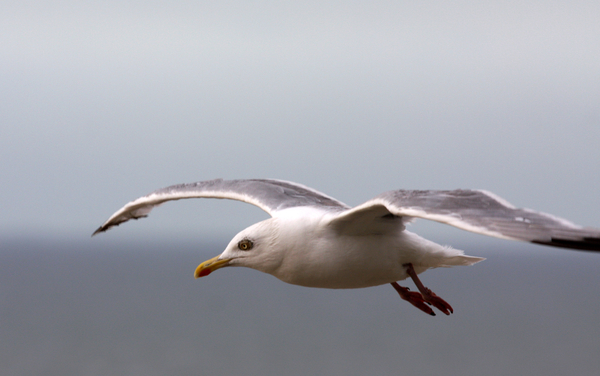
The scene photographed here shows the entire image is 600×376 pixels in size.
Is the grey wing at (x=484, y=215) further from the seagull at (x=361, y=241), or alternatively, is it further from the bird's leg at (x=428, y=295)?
the bird's leg at (x=428, y=295)

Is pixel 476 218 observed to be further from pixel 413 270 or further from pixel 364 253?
pixel 413 270

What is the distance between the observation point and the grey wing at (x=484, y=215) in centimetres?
367

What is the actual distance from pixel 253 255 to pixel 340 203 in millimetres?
2533

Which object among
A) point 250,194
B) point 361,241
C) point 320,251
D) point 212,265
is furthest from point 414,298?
point 212,265

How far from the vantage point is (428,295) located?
656cm

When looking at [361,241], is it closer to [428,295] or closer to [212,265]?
[428,295]

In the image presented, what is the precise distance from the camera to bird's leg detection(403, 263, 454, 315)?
21.1ft

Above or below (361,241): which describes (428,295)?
below

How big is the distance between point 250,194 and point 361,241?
84.9 inches

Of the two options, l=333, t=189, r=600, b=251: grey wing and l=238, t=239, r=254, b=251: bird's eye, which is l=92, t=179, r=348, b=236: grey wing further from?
l=333, t=189, r=600, b=251: grey wing

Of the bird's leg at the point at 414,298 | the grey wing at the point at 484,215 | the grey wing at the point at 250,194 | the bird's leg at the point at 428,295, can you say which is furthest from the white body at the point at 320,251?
the bird's leg at the point at 414,298

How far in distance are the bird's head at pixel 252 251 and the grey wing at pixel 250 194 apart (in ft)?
2.57

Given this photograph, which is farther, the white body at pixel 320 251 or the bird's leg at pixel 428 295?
the bird's leg at pixel 428 295

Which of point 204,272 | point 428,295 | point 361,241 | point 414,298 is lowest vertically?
point 414,298
